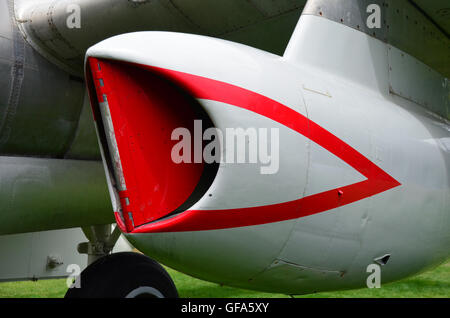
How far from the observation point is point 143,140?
1674 millimetres

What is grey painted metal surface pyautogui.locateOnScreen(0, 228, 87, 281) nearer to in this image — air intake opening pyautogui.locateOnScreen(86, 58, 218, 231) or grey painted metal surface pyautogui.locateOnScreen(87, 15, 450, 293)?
air intake opening pyautogui.locateOnScreen(86, 58, 218, 231)

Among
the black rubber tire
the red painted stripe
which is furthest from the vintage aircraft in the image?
the black rubber tire

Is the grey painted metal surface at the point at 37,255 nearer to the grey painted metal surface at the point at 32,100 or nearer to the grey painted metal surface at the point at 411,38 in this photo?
the grey painted metal surface at the point at 32,100

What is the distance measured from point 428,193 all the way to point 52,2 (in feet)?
6.81

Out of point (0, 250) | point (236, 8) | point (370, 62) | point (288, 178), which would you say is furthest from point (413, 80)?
point (0, 250)

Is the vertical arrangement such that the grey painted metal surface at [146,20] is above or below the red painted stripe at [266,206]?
above

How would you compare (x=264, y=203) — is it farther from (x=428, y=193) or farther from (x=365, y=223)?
(x=428, y=193)

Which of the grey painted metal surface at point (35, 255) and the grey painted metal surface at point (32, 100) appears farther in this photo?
the grey painted metal surface at point (35, 255)

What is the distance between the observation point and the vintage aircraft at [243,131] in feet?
5.06

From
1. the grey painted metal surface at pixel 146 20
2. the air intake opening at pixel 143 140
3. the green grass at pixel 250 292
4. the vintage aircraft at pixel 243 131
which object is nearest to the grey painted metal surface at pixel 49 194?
the vintage aircraft at pixel 243 131

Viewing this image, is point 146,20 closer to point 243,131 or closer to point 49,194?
point 49,194

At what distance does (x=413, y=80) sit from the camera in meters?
2.57

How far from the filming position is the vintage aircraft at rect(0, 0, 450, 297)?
1.54 m

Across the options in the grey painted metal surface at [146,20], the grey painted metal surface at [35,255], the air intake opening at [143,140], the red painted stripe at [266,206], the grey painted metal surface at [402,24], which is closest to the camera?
the red painted stripe at [266,206]
